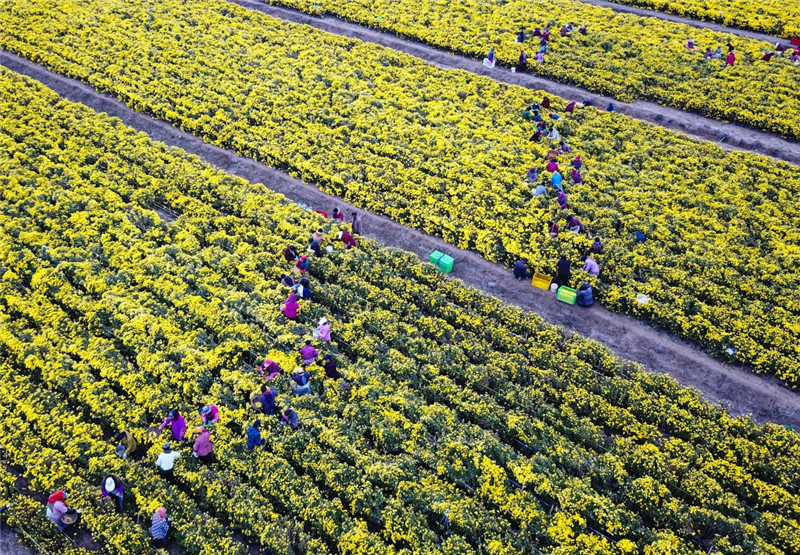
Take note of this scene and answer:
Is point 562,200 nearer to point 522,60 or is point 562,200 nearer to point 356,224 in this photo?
point 356,224

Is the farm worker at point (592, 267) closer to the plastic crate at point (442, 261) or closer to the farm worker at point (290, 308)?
the plastic crate at point (442, 261)

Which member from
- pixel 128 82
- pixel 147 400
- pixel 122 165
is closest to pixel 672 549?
pixel 147 400

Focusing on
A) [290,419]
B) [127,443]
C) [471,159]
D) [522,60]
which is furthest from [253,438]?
[522,60]

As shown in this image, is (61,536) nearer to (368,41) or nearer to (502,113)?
A: (502,113)

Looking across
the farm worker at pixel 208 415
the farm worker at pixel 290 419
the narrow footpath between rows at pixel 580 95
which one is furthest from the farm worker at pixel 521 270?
the narrow footpath between rows at pixel 580 95

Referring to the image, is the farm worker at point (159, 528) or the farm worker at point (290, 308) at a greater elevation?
the farm worker at point (290, 308)

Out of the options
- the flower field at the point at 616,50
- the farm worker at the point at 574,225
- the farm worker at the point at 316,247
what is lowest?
the farm worker at the point at 316,247
